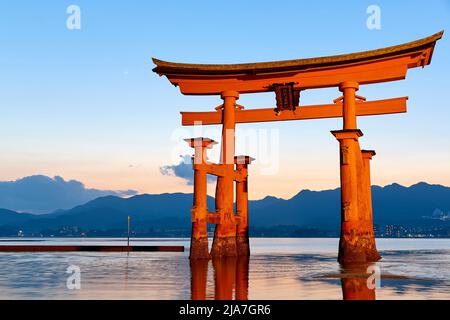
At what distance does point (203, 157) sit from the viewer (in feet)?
75.2

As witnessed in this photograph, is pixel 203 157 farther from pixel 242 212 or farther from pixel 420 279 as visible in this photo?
pixel 420 279

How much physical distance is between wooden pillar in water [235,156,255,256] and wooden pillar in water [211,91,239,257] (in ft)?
8.68

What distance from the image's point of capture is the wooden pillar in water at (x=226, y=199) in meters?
23.3

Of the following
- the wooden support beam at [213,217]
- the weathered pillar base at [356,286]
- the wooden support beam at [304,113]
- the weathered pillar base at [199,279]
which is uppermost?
the wooden support beam at [304,113]

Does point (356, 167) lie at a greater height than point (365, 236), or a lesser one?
greater

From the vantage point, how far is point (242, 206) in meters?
26.7

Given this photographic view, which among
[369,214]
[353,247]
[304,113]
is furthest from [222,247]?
[304,113]

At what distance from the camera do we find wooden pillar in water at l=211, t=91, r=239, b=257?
76.4 feet

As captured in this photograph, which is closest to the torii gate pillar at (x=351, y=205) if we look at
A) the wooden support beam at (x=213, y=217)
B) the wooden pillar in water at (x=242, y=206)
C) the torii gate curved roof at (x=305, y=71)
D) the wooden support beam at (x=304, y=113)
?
the wooden support beam at (x=304, y=113)

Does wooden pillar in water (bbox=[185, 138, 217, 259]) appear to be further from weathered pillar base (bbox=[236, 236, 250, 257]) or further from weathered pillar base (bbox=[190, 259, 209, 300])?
weathered pillar base (bbox=[236, 236, 250, 257])

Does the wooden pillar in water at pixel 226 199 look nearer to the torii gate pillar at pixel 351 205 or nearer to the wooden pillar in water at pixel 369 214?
the torii gate pillar at pixel 351 205
